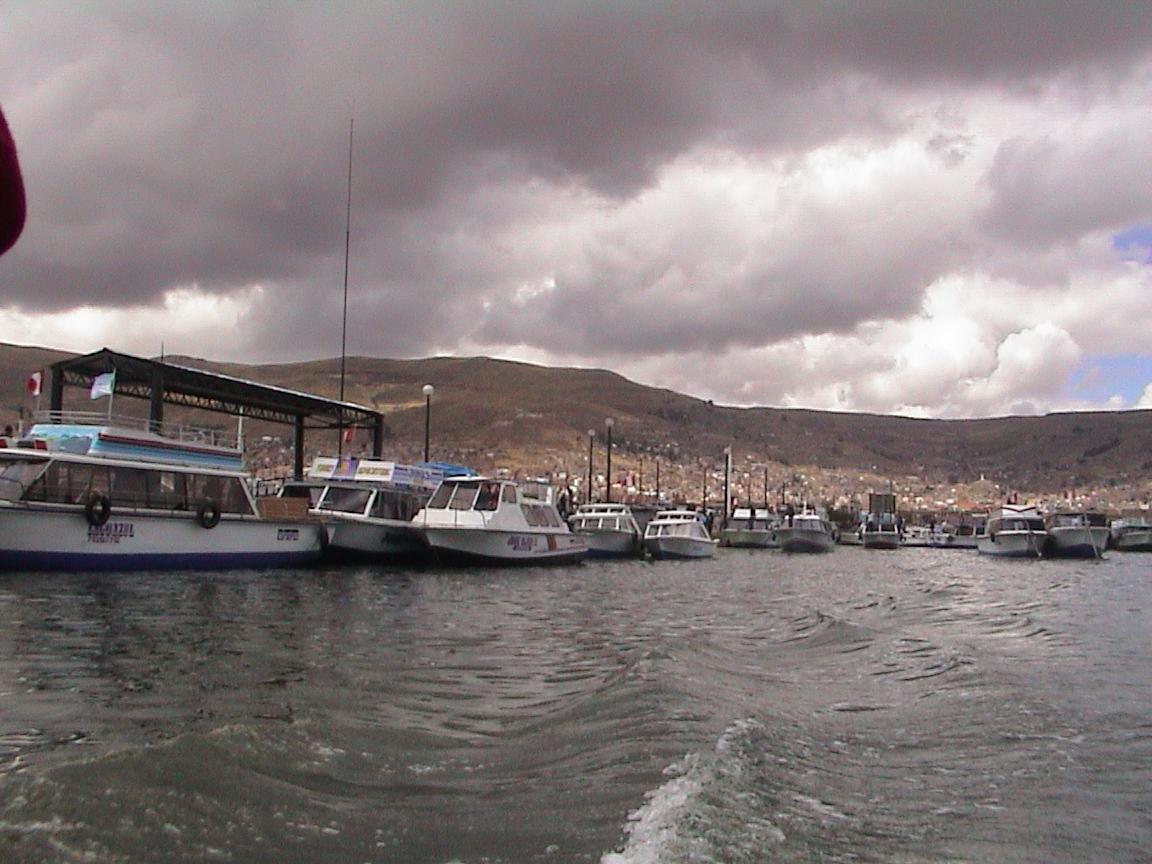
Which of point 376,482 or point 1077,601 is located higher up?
point 376,482

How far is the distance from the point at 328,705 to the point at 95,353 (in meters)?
28.4

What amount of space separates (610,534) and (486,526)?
1550cm

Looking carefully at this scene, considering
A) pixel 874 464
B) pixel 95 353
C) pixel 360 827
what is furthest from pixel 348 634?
pixel 874 464

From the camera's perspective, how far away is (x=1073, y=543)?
6138cm

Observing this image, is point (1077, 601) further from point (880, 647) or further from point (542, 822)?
point (542, 822)

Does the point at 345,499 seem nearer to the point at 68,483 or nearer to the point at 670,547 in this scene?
the point at 68,483

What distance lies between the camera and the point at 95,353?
33969mm

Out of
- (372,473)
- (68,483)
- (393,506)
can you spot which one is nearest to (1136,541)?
(372,473)

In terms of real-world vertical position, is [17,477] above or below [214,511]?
above

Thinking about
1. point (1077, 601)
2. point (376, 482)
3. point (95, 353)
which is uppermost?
point (95, 353)

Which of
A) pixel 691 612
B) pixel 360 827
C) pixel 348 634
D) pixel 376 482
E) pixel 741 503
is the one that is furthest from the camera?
pixel 741 503

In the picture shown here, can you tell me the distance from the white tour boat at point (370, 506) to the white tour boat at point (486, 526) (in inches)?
32.6

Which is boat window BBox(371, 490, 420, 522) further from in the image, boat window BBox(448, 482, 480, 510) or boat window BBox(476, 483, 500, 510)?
boat window BBox(476, 483, 500, 510)

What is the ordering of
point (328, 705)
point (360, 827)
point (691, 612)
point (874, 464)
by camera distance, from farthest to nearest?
point (874, 464) → point (691, 612) → point (328, 705) → point (360, 827)
